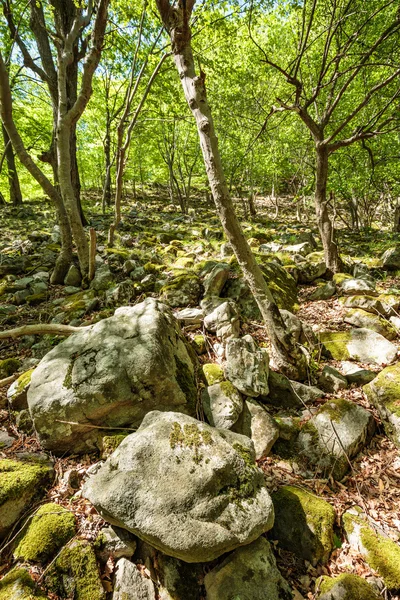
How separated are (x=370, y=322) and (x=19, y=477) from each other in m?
5.14

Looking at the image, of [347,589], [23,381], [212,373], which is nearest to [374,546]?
[347,589]

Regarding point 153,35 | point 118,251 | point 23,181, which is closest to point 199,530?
point 118,251

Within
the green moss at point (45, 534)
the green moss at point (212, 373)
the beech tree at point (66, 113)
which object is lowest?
the green moss at point (45, 534)

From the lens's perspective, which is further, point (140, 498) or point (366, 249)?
point (366, 249)

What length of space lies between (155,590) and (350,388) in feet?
9.84

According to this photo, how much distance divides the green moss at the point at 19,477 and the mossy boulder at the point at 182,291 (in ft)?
10.4

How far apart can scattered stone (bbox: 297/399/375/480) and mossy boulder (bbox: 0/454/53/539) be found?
260cm

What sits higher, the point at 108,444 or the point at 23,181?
the point at 23,181

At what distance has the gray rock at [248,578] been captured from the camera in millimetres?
1878

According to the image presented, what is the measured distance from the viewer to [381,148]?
1162cm

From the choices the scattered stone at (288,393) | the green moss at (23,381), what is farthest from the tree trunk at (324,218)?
the green moss at (23,381)

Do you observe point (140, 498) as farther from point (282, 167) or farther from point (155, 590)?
point (282, 167)

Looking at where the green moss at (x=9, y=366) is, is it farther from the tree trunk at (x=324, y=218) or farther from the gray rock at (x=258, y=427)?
the tree trunk at (x=324, y=218)

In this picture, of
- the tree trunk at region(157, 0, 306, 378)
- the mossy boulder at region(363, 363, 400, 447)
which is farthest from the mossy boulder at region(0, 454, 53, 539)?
the mossy boulder at region(363, 363, 400, 447)
